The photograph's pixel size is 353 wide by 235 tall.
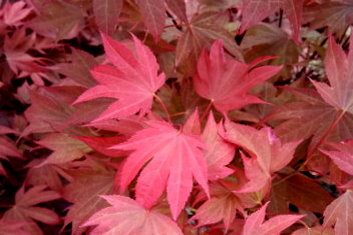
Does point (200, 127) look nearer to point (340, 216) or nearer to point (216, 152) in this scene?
point (216, 152)

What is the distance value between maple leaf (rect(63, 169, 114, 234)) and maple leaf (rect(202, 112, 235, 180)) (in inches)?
10.0

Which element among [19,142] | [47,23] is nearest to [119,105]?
[47,23]

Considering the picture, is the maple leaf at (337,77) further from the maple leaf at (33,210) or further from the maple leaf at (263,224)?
the maple leaf at (33,210)

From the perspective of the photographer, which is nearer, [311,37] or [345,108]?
[345,108]

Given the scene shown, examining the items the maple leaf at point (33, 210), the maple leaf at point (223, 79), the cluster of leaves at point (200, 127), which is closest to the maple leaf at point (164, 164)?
the cluster of leaves at point (200, 127)

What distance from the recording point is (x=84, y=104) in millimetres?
834

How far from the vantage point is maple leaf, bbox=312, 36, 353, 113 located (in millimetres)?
749

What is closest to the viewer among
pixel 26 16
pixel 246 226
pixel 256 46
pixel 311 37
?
pixel 246 226

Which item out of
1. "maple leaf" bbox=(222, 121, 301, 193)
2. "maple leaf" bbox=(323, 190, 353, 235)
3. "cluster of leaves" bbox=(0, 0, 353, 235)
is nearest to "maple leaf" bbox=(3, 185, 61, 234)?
"cluster of leaves" bbox=(0, 0, 353, 235)

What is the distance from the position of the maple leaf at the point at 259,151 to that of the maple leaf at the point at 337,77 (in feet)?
0.46

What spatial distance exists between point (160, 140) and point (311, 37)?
856 millimetres

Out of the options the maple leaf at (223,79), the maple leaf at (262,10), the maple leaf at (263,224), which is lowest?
the maple leaf at (263,224)

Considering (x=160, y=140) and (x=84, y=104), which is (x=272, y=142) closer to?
(x=160, y=140)

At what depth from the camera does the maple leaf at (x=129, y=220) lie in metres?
0.61
